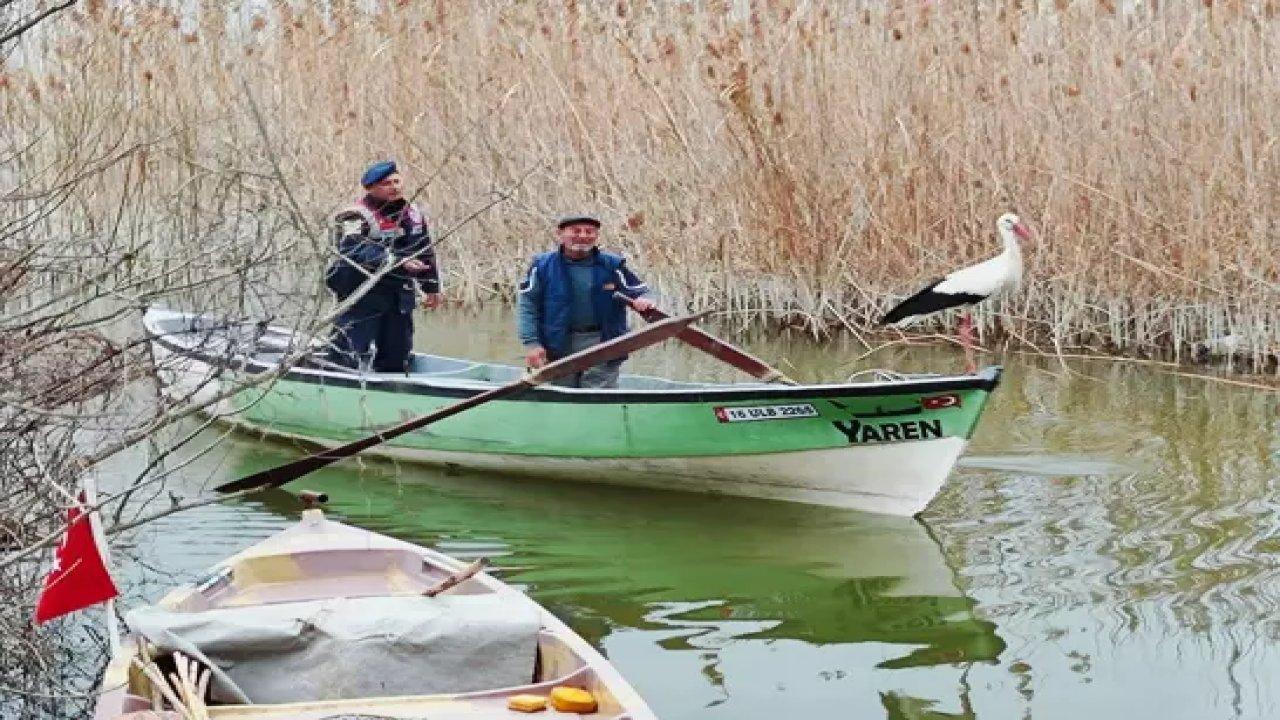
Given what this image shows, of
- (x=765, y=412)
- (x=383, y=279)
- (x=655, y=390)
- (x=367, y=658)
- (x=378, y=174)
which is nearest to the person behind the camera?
(x=367, y=658)

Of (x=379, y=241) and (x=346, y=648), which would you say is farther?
(x=379, y=241)

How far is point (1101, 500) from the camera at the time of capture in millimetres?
9508

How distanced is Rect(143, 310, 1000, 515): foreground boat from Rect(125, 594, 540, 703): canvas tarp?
9.01 ft

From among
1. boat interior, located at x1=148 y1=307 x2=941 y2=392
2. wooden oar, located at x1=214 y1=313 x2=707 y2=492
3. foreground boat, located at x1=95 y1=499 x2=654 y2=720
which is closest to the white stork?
boat interior, located at x1=148 y1=307 x2=941 y2=392

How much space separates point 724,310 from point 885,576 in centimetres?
556

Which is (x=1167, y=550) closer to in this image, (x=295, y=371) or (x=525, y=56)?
(x=295, y=371)

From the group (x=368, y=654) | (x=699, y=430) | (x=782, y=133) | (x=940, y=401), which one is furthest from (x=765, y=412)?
(x=782, y=133)

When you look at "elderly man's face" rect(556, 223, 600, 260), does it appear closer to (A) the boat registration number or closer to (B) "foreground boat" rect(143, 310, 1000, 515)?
(B) "foreground boat" rect(143, 310, 1000, 515)

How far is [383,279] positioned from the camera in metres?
10.6

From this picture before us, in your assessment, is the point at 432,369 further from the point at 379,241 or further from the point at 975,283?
the point at 975,283

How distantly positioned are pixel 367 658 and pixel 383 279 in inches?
195

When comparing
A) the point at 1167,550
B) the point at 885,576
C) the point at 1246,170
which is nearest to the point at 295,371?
the point at 885,576

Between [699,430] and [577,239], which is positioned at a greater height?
[577,239]

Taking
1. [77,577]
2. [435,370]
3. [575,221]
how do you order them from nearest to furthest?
[77,577]
[575,221]
[435,370]
